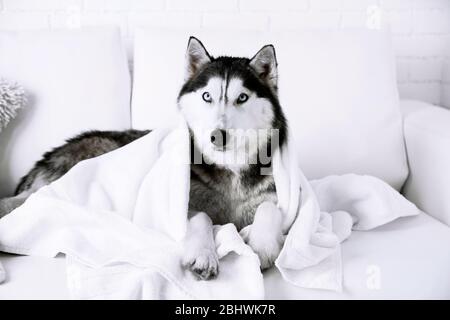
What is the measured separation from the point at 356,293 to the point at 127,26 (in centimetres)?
139

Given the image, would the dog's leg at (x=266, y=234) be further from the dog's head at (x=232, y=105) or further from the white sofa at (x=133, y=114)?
the white sofa at (x=133, y=114)

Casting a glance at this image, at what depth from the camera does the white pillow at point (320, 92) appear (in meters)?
1.61

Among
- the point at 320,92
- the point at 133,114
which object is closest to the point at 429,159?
the point at 320,92

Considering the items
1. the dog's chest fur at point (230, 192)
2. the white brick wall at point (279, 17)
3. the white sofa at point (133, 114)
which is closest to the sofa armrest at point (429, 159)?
the white sofa at point (133, 114)

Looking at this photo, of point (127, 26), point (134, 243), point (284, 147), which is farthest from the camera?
point (127, 26)

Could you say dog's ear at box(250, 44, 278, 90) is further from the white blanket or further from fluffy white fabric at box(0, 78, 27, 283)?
fluffy white fabric at box(0, 78, 27, 283)

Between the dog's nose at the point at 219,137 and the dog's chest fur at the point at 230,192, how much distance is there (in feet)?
0.48

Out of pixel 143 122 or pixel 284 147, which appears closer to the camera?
pixel 284 147

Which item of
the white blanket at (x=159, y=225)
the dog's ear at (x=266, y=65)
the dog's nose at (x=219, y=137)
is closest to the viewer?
the white blanket at (x=159, y=225)

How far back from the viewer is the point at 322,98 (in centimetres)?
162
